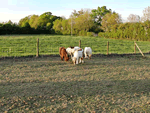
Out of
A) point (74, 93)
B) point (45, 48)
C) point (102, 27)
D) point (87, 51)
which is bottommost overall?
point (74, 93)

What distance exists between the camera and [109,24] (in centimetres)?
5312

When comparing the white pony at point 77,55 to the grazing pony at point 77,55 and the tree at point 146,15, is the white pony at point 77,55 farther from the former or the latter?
the tree at point 146,15

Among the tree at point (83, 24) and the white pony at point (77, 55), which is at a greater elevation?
the tree at point (83, 24)

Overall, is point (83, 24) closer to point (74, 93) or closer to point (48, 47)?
point (48, 47)

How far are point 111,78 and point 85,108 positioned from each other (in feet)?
11.9

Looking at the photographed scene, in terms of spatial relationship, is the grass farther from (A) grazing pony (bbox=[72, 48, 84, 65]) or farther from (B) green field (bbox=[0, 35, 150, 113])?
(A) grazing pony (bbox=[72, 48, 84, 65])

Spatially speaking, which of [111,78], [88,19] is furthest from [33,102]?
[88,19]

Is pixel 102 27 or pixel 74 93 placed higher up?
pixel 102 27

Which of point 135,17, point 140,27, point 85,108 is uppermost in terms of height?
point 135,17


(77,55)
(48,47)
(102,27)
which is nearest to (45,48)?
(48,47)

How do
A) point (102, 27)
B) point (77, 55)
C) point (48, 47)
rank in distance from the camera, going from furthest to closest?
1. point (102, 27)
2. point (48, 47)
3. point (77, 55)

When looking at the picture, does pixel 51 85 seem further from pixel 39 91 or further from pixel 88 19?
pixel 88 19

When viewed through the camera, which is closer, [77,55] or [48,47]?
[77,55]

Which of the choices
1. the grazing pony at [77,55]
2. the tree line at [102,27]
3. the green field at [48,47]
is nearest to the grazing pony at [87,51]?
the grazing pony at [77,55]
